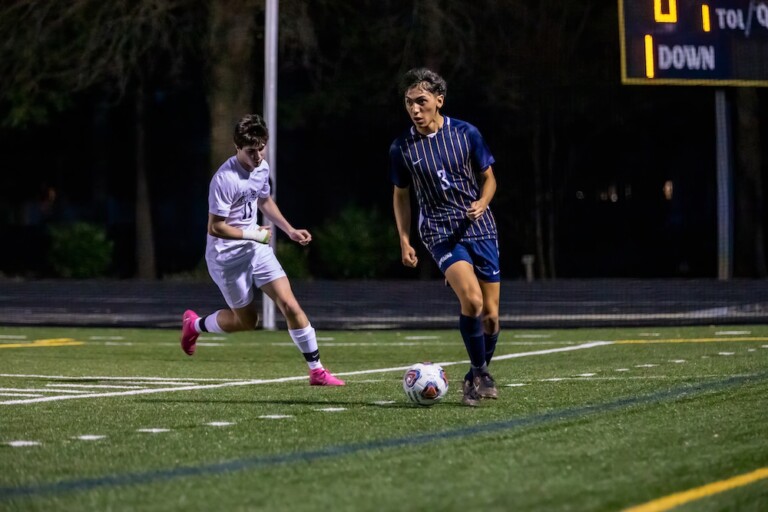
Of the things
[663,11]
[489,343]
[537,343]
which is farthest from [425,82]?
[663,11]

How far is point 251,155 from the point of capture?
35.8 feet

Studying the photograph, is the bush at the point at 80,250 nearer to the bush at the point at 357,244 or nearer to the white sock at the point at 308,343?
the bush at the point at 357,244

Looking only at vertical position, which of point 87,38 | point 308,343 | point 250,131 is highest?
point 87,38

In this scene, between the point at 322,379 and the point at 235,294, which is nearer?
the point at 322,379

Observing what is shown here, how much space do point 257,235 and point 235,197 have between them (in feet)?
1.06

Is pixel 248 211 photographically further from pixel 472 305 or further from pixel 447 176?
pixel 472 305

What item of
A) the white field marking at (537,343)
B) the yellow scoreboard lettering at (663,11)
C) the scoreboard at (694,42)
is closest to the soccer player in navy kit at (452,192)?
the white field marking at (537,343)

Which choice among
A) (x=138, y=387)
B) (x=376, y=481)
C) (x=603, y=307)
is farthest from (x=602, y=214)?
(x=376, y=481)

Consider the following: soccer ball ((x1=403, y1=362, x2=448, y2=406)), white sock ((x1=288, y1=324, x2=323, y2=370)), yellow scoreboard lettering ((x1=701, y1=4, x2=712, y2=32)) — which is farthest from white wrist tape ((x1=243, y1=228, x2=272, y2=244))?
yellow scoreboard lettering ((x1=701, y1=4, x2=712, y2=32))

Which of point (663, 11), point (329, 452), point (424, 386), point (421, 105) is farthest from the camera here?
point (663, 11)

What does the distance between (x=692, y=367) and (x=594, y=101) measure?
70.0ft

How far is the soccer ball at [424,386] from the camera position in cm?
937

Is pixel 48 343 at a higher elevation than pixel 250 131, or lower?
lower

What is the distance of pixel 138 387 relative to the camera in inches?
452
